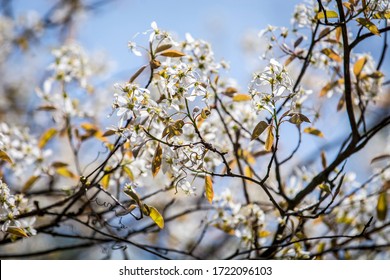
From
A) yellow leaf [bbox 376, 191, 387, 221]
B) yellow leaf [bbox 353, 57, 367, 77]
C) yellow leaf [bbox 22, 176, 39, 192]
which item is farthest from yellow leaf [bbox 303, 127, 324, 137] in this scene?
yellow leaf [bbox 22, 176, 39, 192]

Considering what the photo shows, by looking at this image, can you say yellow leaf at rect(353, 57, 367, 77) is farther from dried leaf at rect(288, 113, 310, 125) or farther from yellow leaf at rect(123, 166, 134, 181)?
yellow leaf at rect(123, 166, 134, 181)

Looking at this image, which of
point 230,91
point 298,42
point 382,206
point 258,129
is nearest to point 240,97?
point 230,91

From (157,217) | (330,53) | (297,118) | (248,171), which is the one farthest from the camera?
(248,171)

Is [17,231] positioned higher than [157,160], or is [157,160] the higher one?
[157,160]

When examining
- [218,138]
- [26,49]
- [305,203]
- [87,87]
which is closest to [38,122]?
[26,49]

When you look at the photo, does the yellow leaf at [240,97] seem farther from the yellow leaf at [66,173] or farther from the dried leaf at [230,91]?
the yellow leaf at [66,173]

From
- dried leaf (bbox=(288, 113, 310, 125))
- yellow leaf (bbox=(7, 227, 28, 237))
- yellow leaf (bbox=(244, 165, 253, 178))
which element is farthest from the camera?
yellow leaf (bbox=(244, 165, 253, 178))

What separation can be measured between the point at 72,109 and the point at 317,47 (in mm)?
1011

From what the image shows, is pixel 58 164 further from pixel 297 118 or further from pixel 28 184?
pixel 297 118

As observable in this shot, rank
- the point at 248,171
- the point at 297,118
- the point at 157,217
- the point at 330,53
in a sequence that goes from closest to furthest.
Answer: the point at 297,118 → the point at 157,217 → the point at 330,53 → the point at 248,171

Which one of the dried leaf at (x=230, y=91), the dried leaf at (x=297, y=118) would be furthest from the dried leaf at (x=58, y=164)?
the dried leaf at (x=297, y=118)

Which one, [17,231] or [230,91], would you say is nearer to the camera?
[17,231]

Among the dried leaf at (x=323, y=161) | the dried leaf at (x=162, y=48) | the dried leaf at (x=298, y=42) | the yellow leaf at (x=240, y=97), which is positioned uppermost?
the dried leaf at (x=298, y=42)

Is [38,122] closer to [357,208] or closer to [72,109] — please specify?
[72,109]
